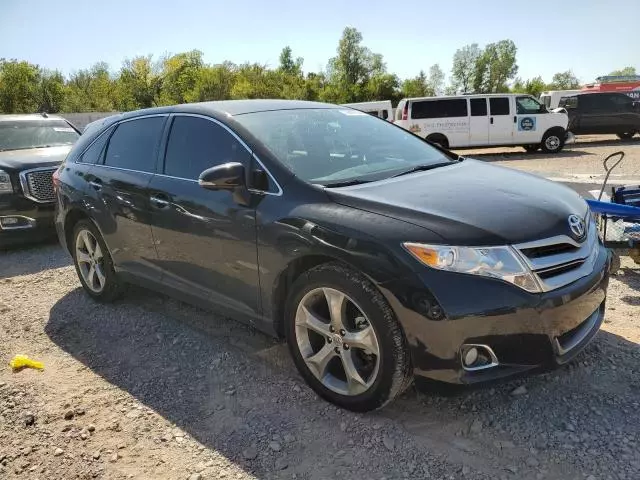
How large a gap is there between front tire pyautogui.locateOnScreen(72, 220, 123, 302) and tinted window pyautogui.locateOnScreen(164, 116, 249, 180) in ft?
4.02

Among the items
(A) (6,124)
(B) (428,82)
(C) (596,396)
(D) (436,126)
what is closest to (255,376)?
(C) (596,396)

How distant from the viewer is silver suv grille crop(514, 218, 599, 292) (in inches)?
97.0

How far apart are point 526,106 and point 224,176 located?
16675mm

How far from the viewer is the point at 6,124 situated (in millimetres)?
8367

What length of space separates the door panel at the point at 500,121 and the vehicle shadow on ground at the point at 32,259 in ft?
46.4

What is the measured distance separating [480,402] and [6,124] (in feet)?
27.4

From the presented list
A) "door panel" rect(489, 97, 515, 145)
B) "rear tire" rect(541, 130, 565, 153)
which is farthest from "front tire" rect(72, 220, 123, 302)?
"rear tire" rect(541, 130, 565, 153)

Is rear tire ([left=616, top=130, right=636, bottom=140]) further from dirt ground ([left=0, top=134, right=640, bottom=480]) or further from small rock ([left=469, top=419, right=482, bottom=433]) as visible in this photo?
small rock ([left=469, top=419, right=482, bottom=433])

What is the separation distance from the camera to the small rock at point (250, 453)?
2580 millimetres

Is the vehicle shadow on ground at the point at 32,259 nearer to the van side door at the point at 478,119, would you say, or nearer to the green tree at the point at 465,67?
the van side door at the point at 478,119

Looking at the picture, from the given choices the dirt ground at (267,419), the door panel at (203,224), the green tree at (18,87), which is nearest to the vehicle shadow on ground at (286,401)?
the dirt ground at (267,419)

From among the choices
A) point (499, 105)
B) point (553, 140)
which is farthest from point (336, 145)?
point (553, 140)

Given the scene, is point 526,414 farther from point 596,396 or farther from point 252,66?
point 252,66

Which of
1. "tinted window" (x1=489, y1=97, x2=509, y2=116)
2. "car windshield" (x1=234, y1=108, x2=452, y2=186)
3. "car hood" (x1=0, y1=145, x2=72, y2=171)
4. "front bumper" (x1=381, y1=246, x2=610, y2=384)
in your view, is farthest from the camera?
"tinted window" (x1=489, y1=97, x2=509, y2=116)
